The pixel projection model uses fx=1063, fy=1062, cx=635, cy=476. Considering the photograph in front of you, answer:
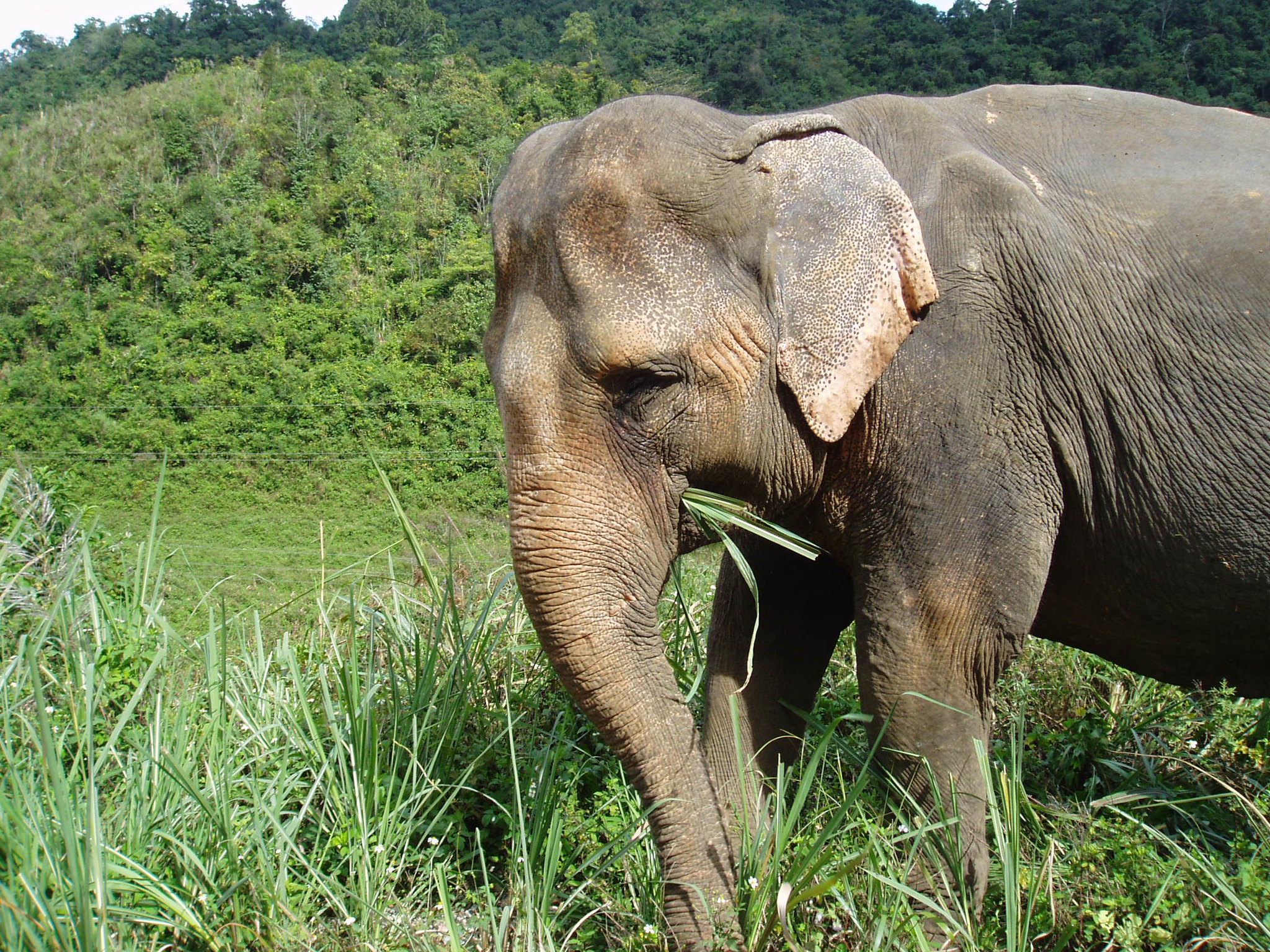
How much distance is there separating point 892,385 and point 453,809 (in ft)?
6.25

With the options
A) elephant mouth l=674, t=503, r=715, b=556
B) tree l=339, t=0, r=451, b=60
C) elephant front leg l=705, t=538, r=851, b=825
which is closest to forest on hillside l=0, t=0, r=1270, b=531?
elephant front leg l=705, t=538, r=851, b=825

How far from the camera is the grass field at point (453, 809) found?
227 cm

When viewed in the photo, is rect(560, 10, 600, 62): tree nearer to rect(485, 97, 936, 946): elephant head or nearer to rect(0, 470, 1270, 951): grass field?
rect(0, 470, 1270, 951): grass field

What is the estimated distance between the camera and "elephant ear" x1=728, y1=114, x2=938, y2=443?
2285 mm

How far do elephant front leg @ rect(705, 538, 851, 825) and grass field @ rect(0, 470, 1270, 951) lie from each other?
0.52 feet

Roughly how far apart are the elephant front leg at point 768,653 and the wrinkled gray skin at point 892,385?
1.61ft

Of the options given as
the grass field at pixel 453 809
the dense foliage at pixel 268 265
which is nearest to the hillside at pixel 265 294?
the dense foliage at pixel 268 265

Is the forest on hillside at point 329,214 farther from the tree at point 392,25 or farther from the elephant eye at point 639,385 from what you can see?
the tree at point 392,25

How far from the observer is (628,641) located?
227 centimetres

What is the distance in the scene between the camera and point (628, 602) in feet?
7.52

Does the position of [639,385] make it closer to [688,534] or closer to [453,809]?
[688,534]

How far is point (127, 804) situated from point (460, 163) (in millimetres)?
33472

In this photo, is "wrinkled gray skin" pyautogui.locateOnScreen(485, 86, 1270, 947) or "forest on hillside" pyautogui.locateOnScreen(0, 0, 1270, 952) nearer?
"wrinkled gray skin" pyautogui.locateOnScreen(485, 86, 1270, 947)

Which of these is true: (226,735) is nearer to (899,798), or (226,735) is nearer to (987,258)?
(899,798)
